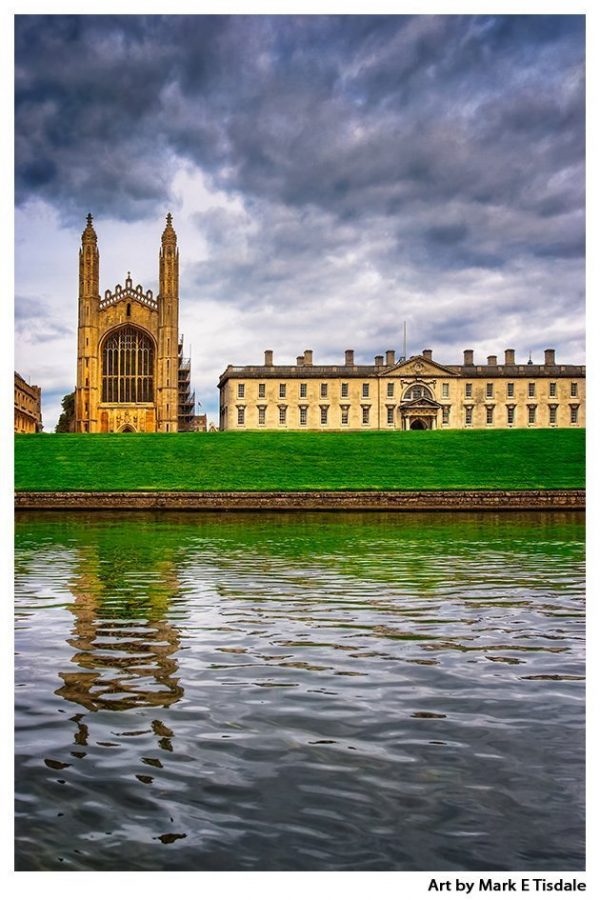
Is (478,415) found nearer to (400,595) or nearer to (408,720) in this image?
(400,595)

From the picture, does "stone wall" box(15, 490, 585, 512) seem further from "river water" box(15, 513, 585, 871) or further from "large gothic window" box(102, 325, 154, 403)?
"large gothic window" box(102, 325, 154, 403)

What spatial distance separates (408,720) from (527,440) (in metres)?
49.9

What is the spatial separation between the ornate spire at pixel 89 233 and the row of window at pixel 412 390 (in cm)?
2246

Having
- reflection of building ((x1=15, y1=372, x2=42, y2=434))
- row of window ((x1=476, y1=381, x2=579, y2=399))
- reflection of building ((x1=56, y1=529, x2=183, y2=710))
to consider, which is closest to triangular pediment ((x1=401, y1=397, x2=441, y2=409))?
row of window ((x1=476, y1=381, x2=579, y2=399))

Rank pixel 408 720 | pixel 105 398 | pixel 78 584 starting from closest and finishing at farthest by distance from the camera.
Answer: pixel 408 720, pixel 78 584, pixel 105 398

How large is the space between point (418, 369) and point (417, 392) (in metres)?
2.48

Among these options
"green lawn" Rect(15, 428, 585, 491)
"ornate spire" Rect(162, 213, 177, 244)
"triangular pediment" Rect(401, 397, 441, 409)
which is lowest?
"green lawn" Rect(15, 428, 585, 491)

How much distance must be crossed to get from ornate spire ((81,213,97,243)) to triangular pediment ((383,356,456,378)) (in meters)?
35.0

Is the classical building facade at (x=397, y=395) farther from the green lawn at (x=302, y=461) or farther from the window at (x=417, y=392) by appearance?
the green lawn at (x=302, y=461)

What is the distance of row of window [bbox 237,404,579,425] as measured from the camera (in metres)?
92.3

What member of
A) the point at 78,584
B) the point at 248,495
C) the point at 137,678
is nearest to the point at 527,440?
the point at 248,495

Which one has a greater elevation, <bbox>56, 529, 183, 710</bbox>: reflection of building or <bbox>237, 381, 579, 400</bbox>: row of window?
<bbox>237, 381, 579, 400</bbox>: row of window

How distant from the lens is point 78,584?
13.8m

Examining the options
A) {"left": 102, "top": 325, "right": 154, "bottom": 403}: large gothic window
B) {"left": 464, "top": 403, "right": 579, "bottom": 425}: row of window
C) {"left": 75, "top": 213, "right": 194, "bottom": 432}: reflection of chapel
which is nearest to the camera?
{"left": 75, "top": 213, "right": 194, "bottom": 432}: reflection of chapel
